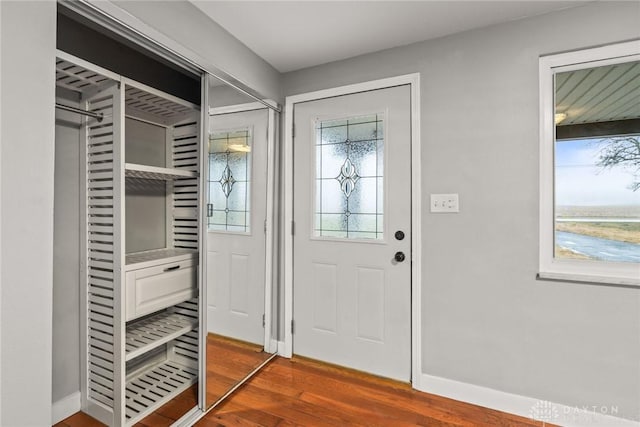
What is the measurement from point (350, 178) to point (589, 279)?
1.56m

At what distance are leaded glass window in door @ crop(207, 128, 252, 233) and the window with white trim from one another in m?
1.88

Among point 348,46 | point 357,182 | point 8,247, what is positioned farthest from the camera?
point 357,182

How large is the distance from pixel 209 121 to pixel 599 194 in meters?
2.32

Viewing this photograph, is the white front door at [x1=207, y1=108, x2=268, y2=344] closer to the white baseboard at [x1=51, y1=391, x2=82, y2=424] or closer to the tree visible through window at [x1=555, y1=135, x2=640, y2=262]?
the white baseboard at [x1=51, y1=391, x2=82, y2=424]

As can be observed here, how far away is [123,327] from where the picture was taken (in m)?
1.61

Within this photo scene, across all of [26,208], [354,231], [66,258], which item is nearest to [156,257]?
[66,258]

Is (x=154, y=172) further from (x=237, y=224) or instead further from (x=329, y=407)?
(x=329, y=407)

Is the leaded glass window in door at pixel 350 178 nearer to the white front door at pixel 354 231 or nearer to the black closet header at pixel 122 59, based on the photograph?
the white front door at pixel 354 231

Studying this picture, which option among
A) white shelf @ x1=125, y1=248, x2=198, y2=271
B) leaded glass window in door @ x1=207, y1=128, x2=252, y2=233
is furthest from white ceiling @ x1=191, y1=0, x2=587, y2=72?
white shelf @ x1=125, y1=248, x2=198, y2=271

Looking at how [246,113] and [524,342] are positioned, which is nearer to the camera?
[524,342]

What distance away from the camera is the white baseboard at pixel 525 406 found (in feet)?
5.67

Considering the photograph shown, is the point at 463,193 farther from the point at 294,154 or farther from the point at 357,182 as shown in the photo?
the point at 294,154

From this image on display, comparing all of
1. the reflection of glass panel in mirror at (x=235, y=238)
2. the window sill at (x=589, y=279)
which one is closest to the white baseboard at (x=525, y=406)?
the window sill at (x=589, y=279)

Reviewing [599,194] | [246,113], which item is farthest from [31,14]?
[599,194]
